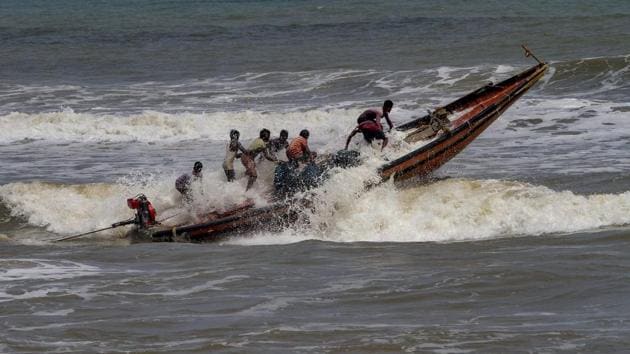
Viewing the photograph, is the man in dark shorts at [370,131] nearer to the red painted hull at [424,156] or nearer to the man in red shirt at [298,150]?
the red painted hull at [424,156]

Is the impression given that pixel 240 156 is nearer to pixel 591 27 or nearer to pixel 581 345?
pixel 581 345

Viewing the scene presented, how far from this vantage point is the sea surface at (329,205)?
33.1 feet

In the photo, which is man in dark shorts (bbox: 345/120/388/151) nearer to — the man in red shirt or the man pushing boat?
the man pushing boat

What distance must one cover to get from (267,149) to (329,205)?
4.47ft

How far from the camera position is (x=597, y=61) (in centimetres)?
3092

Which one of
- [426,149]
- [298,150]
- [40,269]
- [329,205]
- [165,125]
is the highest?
[165,125]

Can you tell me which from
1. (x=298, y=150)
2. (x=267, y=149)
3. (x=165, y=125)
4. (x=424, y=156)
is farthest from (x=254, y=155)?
(x=165, y=125)

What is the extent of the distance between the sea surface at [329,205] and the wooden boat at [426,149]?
0.24 meters

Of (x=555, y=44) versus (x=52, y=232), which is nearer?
(x=52, y=232)

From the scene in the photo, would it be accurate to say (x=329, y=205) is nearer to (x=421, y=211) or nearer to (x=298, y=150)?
(x=298, y=150)

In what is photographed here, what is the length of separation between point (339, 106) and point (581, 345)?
64.1 ft

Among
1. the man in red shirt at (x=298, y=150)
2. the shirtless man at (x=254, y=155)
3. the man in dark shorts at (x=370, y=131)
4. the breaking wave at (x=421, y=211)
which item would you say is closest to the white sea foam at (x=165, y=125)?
the breaking wave at (x=421, y=211)

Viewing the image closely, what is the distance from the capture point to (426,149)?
669 inches

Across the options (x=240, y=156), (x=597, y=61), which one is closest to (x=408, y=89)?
(x=597, y=61)
